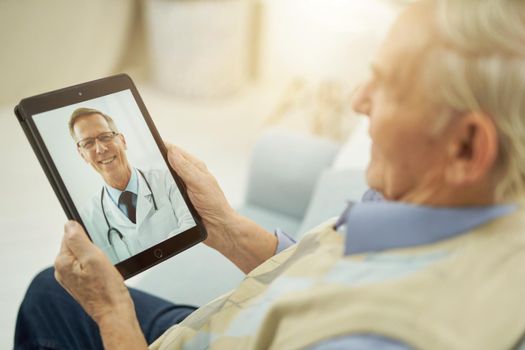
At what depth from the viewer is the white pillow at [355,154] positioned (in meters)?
1.36

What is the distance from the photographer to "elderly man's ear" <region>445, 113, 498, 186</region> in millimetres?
506

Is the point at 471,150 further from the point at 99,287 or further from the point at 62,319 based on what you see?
the point at 62,319

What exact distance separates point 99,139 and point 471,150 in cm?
54

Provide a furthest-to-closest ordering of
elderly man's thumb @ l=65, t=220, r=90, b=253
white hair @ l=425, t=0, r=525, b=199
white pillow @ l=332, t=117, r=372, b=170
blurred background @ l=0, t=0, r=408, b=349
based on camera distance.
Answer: blurred background @ l=0, t=0, r=408, b=349 → white pillow @ l=332, t=117, r=372, b=170 → elderly man's thumb @ l=65, t=220, r=90, b=253 → white hair @ l=425, t=0, r=525, b=199

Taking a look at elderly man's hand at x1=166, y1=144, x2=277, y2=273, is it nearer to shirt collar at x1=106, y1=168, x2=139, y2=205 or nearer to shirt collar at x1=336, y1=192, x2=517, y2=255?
shirt collar at x1=106, y1=168, x2=139, y2=205

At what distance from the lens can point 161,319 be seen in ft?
3.09

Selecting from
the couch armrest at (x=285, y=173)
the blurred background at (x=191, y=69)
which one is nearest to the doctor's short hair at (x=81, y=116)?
the couch armrest at (x=285, y=173)

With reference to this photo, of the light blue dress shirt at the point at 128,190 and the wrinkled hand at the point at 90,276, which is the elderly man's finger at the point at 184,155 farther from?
the wrinkled hand at the point at 90,276

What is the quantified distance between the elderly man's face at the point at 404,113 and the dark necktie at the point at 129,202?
0.40 meters

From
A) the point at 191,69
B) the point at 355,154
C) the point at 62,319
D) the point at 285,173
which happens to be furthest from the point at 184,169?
the point at 191,69

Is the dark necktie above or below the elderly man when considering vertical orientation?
above

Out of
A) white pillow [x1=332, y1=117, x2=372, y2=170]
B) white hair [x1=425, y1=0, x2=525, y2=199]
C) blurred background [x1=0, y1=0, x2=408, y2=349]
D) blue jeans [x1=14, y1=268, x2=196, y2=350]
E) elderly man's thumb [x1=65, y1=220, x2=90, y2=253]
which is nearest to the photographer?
white hair [x1=425, y1=0, x2=525, y2=199]

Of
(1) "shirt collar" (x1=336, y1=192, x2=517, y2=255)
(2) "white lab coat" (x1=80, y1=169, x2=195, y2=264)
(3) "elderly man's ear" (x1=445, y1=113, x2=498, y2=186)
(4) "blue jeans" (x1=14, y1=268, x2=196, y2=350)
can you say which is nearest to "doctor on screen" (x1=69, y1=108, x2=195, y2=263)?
(2) "white lab coat" (x1=80, y1=169, x2=195, y2=264)

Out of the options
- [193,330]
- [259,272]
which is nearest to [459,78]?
[259,272]
